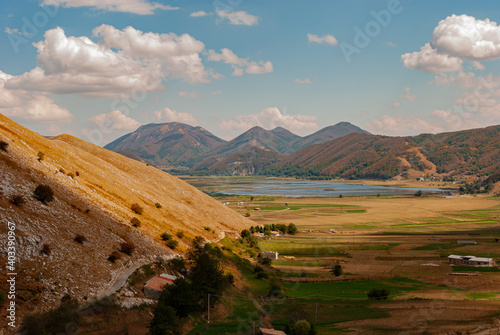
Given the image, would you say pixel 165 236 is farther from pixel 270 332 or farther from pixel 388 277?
pixel 388 277

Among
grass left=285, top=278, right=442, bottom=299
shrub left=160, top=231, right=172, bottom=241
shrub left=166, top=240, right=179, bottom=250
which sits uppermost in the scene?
shrub left=160, top=231, right=172, bottom=241

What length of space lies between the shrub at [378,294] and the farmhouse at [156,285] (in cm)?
3367

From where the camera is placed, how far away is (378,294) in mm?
62594

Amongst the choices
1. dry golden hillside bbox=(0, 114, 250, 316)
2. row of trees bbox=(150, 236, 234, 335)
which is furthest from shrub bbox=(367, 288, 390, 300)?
dry golden hillside bbox=(0, 114, 250, 316)

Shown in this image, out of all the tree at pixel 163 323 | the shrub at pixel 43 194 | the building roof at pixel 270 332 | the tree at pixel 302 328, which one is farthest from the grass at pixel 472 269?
the shrub at pixel 43 194

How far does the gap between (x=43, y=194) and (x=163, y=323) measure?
76.8 ft

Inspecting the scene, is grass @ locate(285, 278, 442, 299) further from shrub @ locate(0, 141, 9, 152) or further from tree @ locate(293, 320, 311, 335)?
shrub @ locate(0, 141, 9, 152)

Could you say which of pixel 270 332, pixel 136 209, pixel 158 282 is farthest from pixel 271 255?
pixel 270 332

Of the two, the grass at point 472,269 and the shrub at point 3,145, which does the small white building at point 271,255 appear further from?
the shrub at point 3,145

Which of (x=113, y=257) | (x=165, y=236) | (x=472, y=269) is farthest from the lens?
(x=472, y=269)

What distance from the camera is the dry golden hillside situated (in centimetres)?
3762

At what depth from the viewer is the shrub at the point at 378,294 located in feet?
203

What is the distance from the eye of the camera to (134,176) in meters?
105

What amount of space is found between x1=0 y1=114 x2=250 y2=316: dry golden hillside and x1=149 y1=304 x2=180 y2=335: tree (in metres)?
7.31
